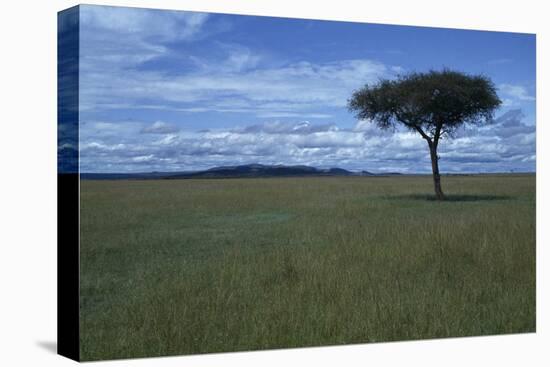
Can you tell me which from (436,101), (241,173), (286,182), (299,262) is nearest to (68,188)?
(241,173)

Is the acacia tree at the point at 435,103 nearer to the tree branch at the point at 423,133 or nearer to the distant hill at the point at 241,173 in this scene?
the tree branch at the point at 423,133

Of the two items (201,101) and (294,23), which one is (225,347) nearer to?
(201,101)

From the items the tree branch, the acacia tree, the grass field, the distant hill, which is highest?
the acacia tree

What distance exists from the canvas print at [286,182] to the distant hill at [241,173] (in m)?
0.02

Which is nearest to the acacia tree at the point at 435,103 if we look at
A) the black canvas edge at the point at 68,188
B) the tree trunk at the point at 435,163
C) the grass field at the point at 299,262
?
the tree trunk at the point at 435,163

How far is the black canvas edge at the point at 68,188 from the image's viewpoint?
11.4 meters

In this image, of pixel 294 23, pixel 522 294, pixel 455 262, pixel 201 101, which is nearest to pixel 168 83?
pixel 201 101

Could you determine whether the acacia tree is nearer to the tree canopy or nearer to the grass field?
the tree canopy

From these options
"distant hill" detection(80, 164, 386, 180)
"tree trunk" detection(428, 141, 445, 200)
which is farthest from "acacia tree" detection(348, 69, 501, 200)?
"distant hill" detection(80, 164, 386, 180)

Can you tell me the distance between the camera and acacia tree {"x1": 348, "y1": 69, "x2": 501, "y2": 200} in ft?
44.7

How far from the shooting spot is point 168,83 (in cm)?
1197

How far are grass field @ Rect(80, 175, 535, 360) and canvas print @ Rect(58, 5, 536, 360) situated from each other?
2cm

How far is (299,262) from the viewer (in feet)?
41.8

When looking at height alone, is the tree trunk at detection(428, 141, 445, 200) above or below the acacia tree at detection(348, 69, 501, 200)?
below
